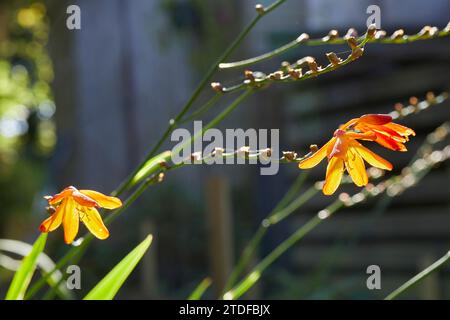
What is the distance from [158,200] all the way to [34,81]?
7.51m

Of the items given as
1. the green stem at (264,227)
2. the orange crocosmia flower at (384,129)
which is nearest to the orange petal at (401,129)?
the orange crocosmia flower at (384,129)

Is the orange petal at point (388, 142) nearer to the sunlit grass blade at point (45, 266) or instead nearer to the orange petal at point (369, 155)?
the orange petal at point (369, 155)

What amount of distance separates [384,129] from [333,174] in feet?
0.18

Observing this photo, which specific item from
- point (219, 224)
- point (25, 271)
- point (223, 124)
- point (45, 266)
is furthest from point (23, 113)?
point (25, 271)

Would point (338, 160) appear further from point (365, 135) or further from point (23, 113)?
point (23, 113)

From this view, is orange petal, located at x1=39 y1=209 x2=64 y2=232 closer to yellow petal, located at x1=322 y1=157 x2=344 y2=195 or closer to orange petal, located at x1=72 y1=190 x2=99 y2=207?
orange petal, located at x1=72 y1=190 x2=99 y2=207

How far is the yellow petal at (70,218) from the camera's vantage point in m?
0.62

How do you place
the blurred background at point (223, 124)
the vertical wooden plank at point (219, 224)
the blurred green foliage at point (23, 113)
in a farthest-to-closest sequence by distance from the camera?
the blurred green foliage at point (23, 113)
the blurred background at point (223, 124)
the vertical wooden plank at point (219, 224)

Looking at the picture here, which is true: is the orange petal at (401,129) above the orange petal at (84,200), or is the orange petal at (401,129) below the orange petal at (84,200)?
above

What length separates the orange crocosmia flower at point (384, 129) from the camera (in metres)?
0.59

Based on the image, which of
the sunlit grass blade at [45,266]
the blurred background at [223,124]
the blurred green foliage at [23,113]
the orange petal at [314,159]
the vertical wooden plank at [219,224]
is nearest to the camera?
the orange petal at [314,159]

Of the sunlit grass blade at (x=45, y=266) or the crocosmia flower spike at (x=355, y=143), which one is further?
the sunlit grass blade at (x=45, y=266)

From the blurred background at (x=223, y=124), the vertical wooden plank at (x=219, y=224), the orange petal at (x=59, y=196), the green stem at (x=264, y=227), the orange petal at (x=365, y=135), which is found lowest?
the orange petal at (x=59, y=196)

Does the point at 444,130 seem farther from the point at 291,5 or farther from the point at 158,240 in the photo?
the point at 158,240
